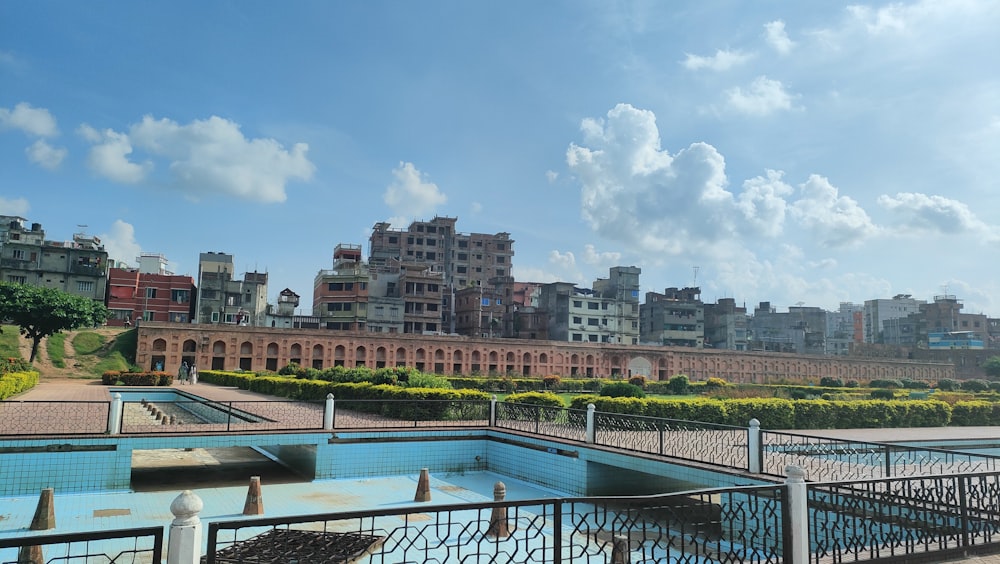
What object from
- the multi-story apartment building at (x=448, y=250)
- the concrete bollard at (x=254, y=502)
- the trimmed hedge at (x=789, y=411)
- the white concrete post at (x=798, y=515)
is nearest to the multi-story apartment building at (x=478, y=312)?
the multi-story apartment building at (x=448, y=250)

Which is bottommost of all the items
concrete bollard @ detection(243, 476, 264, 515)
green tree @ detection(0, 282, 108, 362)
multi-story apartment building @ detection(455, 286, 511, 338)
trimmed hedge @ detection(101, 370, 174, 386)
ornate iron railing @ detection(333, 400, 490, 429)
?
concrete bollard @ detection(243, 476, 264, 515)

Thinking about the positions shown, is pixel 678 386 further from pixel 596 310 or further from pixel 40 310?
pixel 40 310

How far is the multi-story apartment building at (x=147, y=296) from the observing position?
6562 cm

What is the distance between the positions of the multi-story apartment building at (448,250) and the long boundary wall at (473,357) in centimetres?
1894

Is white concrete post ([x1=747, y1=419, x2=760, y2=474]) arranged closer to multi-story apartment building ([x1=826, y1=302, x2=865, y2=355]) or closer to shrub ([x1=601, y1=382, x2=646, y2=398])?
shrub ([x1=601, y1=382, x2=646, y2=398])

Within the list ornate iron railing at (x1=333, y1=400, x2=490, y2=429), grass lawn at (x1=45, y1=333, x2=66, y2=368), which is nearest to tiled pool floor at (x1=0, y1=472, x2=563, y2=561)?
ornate iron railing at (x1=333, y1=400, x2=490, y2=429)

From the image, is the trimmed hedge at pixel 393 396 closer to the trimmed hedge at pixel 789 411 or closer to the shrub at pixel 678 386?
the trimmed hedge at pixel 789 411

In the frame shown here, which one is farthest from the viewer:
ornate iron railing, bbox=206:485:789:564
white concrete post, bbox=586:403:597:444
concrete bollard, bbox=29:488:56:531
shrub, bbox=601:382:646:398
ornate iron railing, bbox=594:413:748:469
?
shrub, bbox=601:382:646:398

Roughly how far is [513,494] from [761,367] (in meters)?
68.8

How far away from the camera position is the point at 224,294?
6894 cm

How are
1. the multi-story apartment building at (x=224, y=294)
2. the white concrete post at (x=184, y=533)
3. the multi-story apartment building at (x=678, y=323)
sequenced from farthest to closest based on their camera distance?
the multi-story apartment building at (x=678, y=323) → the multi-story apartment building at (x=224, y=294) → the white concrete post at (x=184, y=533)

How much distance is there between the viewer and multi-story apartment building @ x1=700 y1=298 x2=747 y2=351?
89.5 m

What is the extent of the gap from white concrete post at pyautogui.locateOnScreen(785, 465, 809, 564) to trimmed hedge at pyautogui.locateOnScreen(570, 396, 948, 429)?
40.9ft

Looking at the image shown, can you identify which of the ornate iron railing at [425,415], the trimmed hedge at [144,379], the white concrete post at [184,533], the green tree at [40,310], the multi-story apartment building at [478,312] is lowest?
the trimmed hedge at [144,379]
